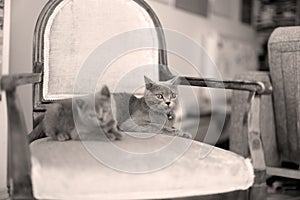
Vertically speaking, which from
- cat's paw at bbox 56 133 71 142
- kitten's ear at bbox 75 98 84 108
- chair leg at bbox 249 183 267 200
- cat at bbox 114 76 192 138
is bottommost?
chair leg at bbox 249 183 267 200

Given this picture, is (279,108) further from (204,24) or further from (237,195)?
(204,24)

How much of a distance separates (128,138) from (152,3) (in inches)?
60.9

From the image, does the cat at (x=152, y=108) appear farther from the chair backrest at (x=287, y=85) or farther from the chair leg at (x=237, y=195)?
the chair backrest at (x=287, y=85)

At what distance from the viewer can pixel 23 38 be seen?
201 cm

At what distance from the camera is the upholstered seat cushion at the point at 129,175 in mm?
1116

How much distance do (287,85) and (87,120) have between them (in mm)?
1039

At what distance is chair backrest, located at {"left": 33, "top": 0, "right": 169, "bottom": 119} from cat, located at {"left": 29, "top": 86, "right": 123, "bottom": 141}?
0.24 meters

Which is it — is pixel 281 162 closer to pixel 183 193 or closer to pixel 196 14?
pixel 183 193

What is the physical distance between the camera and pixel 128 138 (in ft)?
4.50

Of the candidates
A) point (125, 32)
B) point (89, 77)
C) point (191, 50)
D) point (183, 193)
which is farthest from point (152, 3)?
point (183, 193)

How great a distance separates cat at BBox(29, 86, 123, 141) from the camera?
132 centimetres

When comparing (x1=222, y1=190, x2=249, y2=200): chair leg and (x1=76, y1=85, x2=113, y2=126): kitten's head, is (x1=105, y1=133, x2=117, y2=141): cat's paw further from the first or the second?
(x1=222, y1=190, x2=249, y2=200): chair leg

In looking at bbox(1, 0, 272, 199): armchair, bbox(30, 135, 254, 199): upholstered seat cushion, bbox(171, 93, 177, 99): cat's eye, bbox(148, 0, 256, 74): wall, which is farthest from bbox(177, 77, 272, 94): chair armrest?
bbox(148, 0, 256, 74): wall

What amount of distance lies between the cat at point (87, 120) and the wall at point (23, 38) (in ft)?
2.27
